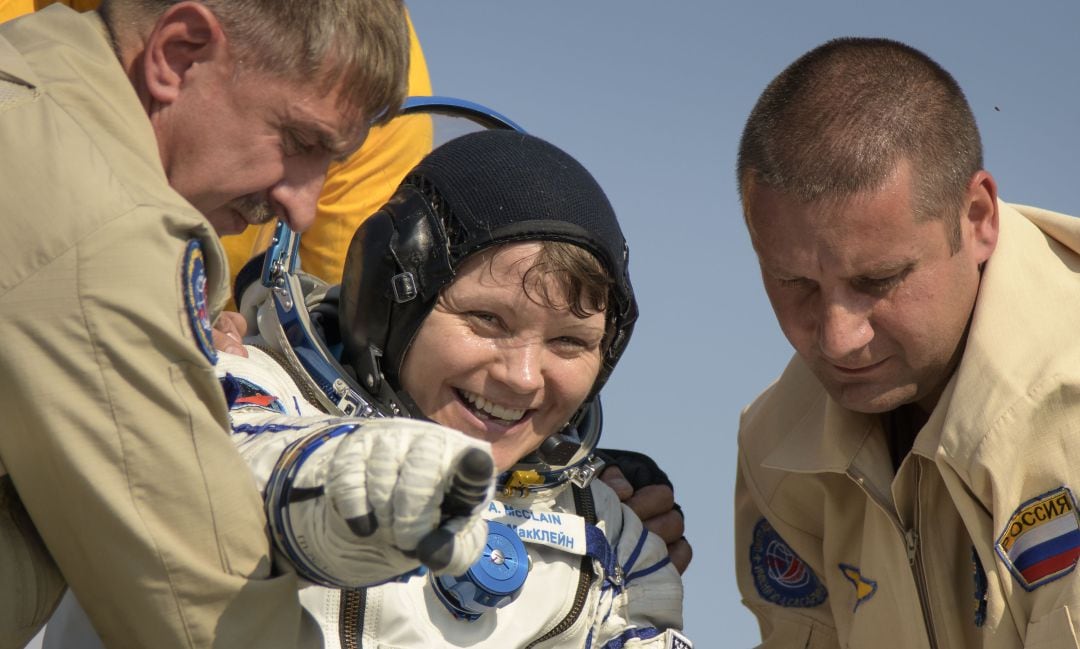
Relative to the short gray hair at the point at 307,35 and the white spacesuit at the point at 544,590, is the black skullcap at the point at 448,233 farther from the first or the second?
the short gray hair at the point at 307,35

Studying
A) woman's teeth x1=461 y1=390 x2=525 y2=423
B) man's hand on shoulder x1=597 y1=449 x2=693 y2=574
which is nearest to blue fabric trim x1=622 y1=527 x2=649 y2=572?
man's hand on shoulder x1=597 y1=449 x2=693 y2=574

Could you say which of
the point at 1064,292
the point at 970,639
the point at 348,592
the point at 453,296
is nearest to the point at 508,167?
the point at 453,296

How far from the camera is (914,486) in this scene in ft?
13.7

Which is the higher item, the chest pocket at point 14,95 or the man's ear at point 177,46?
the man's ear at point 177,46

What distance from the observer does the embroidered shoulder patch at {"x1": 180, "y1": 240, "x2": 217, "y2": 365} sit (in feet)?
8.19

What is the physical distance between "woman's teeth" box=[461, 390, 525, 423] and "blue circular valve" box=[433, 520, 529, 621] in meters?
0.32

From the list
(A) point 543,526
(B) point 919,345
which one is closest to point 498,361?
(A) point 543,526

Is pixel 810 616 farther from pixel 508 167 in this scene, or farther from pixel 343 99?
pixel 343 99

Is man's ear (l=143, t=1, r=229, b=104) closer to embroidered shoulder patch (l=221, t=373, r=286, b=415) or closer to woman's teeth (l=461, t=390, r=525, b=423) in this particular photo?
embroidered shoulder patch (l=221, t=373, r=286, b=415)

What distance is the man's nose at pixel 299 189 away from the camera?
3.20 metres

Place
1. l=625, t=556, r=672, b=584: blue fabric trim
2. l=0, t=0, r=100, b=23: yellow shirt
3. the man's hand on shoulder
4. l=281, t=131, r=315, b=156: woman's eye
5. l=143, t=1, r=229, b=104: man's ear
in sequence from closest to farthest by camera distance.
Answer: l=143, t=1, r=229, b=104: man's ear, l=281, t=131, r=315, b=156: woman's eye, l=625, t=556, r=672, b=584: blue fabric trim, l=0, t=0, r=100, b=23: yellow shirt, the man's hand on shoulder

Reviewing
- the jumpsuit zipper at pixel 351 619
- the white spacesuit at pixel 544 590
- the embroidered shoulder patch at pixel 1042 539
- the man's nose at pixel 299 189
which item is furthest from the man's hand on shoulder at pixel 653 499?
the man's nose at pixel 299 189

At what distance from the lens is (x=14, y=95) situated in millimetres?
2562

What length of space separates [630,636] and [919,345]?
1.17 meters
